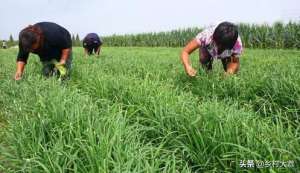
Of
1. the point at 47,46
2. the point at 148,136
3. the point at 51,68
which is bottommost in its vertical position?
the point at 148,136

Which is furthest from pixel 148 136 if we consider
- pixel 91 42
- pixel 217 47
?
pixel 91 42

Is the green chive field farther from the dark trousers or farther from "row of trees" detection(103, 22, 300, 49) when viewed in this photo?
"row of trees" detection(103, 22, 300, 49)

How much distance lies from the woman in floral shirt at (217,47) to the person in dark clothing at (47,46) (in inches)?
80.6

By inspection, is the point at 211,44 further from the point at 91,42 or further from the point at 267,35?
the point at 267,35

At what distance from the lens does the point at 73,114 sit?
3490 millimetres

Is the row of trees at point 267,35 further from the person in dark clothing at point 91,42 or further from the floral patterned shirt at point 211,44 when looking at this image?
the floral patterned shirt at point 211,44

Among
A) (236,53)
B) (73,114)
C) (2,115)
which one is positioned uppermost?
(236,53)

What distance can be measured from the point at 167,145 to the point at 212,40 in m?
2.59

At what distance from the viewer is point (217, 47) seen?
18.0ft

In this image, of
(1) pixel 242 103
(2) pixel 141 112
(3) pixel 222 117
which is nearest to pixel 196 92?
(1) pixel 242 103

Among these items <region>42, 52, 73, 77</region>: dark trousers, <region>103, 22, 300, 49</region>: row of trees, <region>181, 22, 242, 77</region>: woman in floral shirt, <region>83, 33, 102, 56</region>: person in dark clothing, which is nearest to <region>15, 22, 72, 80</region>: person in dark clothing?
<region>42, 52, 73, 77</region>: dark trousers

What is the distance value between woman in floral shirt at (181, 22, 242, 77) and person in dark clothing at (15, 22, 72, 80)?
2.05 meters

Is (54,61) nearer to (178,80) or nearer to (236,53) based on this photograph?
(178,80)

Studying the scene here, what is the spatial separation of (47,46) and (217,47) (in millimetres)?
2695
